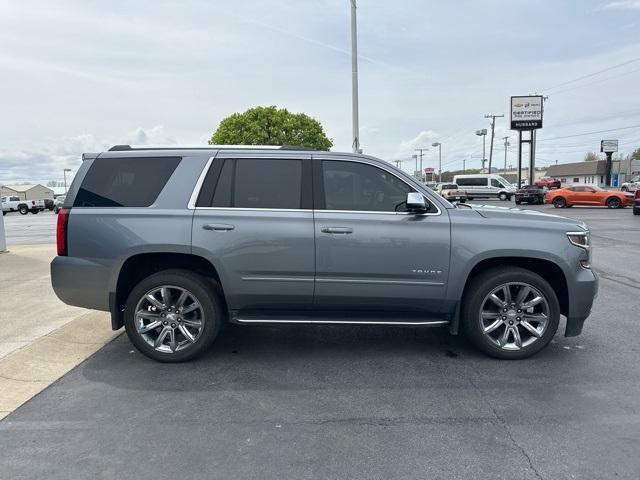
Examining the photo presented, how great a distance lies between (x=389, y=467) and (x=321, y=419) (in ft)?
2.34

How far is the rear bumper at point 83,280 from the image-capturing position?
4.51 m

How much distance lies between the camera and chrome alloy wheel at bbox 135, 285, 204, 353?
4543 millimetres

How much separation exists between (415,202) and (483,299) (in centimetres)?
109

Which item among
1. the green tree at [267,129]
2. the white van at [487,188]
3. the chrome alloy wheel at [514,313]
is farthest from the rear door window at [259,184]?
the white van at [487,188]

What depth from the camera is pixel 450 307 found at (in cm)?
453

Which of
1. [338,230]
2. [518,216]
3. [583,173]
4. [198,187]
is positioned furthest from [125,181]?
[583,173]

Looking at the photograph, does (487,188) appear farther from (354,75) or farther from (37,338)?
(37,338)

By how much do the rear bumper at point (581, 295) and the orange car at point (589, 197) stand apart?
29186 millimetres

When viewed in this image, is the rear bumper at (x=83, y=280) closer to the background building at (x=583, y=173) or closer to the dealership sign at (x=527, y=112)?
the dealership sign at (x=527, y=112)

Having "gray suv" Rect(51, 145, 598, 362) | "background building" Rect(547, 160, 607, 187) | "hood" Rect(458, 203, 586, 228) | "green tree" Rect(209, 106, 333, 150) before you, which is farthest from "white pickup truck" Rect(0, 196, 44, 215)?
"background building" Rect(547, 160, 607, 187)

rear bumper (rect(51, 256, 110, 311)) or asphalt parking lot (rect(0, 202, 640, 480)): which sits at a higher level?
rear bumper (rect(51, 256, 110, 311))

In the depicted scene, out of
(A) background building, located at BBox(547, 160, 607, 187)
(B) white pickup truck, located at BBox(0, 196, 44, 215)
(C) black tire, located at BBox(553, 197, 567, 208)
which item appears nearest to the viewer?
(C) black tire, located at BBox(553, 197, 567, 208)

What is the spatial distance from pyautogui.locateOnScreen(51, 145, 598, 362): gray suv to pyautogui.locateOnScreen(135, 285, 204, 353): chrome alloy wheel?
0.01m

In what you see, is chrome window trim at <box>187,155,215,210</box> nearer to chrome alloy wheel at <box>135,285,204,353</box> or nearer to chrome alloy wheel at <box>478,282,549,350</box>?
chrome alloy wheel at <box>135,285,204,353</box>
